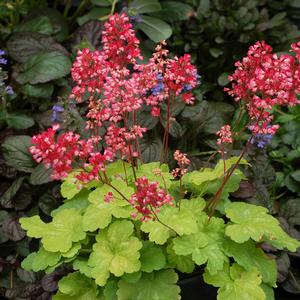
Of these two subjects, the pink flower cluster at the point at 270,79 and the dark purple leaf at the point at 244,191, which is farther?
the dark purple leaf at the point at 244,191

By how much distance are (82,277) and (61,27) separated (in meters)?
Result: 1.82

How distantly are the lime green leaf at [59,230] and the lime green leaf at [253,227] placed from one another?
50 centimetres

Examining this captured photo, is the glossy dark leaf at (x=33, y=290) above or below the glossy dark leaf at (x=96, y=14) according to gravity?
below

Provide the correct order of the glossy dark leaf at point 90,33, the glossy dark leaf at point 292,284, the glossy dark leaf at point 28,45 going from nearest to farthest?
the glossy dark leaf at point 292,284
the glossy dark leaf at point 28,45
the glossy dark leaf at point 90,33

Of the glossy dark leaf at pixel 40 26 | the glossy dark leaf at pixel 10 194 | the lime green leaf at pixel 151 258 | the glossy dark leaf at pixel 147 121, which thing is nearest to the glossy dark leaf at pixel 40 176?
the glossy dark leaf at pixel 10 194

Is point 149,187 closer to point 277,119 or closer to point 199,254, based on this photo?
point 199,254

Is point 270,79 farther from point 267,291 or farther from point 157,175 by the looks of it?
point 267,291

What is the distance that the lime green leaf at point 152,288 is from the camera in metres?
1.70

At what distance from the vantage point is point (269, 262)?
186 cm

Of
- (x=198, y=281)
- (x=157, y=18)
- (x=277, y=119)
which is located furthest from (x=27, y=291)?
(x=157, y=18)

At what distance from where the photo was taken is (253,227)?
1.77m

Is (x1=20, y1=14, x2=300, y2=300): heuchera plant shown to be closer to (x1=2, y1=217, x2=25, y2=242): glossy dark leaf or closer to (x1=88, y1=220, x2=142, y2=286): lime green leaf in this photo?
(x1=88, y1=220, x2=142, y2=286): lime green leaf

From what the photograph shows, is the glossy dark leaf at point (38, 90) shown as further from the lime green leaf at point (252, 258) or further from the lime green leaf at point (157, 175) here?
the lime green leaf at point (252, 258)

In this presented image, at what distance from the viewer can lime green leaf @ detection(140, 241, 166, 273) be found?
1714 mm
